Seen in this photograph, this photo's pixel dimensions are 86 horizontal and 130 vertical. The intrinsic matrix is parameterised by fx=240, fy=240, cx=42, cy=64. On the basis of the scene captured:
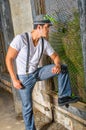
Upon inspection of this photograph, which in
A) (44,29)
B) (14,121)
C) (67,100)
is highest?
(44,29)

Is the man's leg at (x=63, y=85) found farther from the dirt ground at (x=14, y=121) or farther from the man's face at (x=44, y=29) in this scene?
the dirt ground at (x=14, y=121)

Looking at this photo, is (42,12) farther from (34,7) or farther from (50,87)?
(50,87)

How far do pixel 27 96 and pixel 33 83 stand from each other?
0.25m

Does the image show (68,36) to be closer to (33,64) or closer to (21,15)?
(33,64)

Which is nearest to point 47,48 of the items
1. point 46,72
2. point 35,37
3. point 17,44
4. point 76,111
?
point 35,37

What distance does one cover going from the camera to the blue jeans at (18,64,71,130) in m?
4.03

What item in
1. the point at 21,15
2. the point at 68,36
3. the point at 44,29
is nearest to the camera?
the point at 44,29

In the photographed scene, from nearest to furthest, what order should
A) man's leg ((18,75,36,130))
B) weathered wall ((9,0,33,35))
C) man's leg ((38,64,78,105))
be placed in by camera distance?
1. man's leg ((38,64,78,105))
2. man's leg ((18,75,36,130))
3. weathered wall ((9,0,33,35))

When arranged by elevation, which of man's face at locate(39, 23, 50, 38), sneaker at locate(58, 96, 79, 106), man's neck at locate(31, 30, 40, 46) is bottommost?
sneaker at locate(58, 96, 79, 106)

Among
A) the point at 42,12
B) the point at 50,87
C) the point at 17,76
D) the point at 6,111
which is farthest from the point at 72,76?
the point at 6,111

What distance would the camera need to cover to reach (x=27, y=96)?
13.9 feet

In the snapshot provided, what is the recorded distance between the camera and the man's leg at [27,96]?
413 centimetres

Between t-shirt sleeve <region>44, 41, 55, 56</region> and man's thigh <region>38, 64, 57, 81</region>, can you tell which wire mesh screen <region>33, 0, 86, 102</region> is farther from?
man's thigh <region>38, 64, 57, 81</region>

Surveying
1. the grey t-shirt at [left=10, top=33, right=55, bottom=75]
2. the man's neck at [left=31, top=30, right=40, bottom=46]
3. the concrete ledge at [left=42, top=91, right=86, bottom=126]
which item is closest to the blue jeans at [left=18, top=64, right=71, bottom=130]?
the grey t-shirt at [left=10, top=33, right=55, bottom=75]
